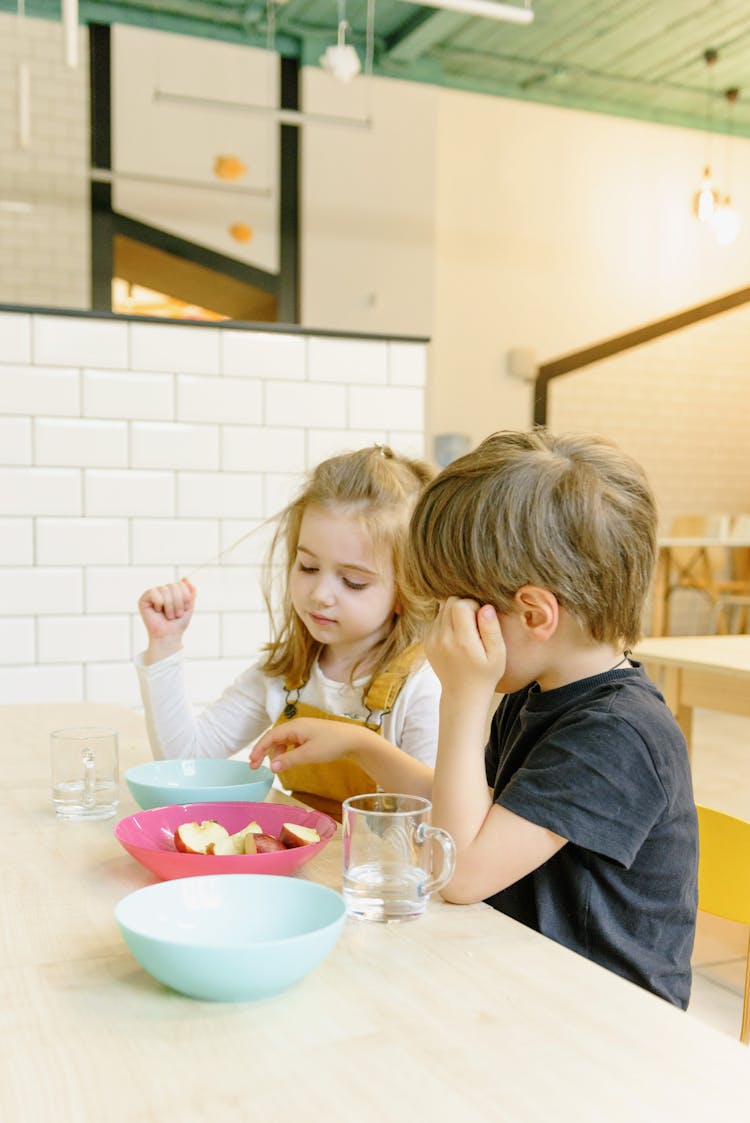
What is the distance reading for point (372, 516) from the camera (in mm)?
1356

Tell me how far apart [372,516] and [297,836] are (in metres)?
0.59

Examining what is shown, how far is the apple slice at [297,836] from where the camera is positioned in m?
0.84

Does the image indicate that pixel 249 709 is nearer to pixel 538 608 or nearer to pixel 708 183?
pixel 538 608

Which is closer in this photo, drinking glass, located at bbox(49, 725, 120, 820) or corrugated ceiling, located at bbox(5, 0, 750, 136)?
drinking glass, located at bbox(49, 725, 120, 820)

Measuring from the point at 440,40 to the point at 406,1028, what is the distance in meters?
7.58

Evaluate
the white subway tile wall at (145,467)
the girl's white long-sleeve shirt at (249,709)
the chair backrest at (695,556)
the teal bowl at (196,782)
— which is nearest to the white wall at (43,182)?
the chair backrest at (695,556)

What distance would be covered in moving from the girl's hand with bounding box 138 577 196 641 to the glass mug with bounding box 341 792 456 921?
67cm

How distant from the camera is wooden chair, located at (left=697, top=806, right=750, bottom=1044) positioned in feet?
3.78

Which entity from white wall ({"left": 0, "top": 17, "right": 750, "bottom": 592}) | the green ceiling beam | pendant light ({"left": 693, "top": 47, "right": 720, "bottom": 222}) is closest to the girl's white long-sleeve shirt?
pendant light ({"left": 693, "top": 47, "right": 720, "bottom": 222})

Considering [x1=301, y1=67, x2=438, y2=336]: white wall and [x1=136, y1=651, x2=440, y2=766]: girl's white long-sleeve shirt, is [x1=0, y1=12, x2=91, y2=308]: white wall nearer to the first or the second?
[x1=301, y1=67, x2=438, y2=336]: white wall

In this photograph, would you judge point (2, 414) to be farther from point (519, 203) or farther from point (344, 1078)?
point (519, 203)

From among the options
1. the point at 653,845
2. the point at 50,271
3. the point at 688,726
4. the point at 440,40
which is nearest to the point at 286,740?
the point at 653,845

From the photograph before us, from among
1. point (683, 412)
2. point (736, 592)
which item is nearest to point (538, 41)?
point (683, 412)

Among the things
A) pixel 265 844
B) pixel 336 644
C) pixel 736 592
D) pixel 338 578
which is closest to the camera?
pixel 265 844
